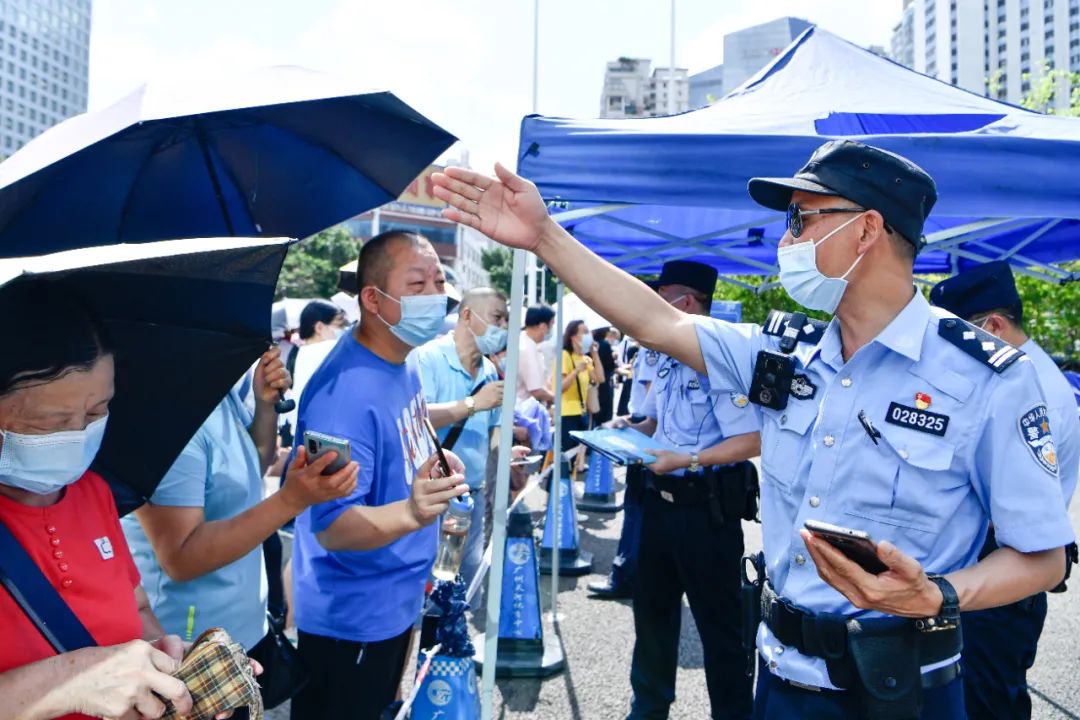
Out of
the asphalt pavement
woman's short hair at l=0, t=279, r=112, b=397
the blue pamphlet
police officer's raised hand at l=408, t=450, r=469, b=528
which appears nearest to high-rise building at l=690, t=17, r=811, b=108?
the asphalt pavement

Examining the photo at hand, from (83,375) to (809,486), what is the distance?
1.66 m

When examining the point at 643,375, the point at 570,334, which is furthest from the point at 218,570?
the point at 570,334

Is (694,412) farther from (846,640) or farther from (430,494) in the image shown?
(846,640)

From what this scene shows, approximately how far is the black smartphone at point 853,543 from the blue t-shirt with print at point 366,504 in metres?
1.36

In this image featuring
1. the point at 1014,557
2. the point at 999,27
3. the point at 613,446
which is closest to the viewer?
the point at 1014,557

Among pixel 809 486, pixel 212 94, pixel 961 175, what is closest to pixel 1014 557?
pixel 809 486

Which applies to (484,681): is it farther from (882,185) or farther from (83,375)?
(882,185)

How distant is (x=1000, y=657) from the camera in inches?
114

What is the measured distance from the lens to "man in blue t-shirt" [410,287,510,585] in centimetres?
453

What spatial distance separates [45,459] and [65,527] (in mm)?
156

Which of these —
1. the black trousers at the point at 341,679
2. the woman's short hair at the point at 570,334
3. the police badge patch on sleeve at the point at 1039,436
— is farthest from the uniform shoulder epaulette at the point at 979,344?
the woman's short hair at the point at 570,334

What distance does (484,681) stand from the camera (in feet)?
8.60

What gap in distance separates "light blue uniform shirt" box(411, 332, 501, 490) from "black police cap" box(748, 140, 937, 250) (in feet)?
9.36

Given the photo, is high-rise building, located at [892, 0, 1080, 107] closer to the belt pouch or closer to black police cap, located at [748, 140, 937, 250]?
black police cap, located at [748, 140, 937, 250]
